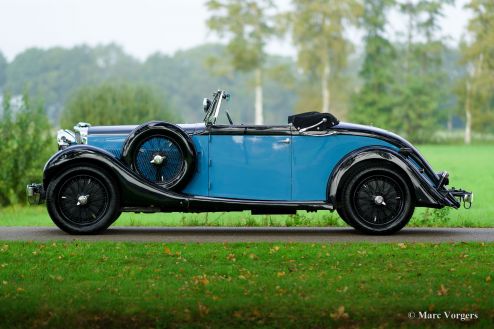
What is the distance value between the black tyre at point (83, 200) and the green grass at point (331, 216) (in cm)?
224

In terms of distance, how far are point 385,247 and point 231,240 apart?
1.87 meters

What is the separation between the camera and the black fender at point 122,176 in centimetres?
1155

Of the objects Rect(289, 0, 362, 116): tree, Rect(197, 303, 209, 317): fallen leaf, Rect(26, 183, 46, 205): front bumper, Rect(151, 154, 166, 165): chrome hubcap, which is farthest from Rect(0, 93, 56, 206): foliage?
Rect(289, 0, 362, 116): tree

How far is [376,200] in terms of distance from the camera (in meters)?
11.6

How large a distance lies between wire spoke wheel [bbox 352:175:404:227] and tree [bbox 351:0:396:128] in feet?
219

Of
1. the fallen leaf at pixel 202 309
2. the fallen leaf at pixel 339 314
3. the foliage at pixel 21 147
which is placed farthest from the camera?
the foliage at pixel 21 147

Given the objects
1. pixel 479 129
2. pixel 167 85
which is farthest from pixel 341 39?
pixel 167 85

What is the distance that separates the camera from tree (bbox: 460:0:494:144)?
82562mm

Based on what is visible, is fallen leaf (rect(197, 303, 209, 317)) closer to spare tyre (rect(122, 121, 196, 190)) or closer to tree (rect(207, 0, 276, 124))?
spare tyre (rect(122, 121, 196, 190))

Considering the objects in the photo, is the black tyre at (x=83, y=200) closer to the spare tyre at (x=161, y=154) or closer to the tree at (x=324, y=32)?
the spare tyre at (x=161, y=154)

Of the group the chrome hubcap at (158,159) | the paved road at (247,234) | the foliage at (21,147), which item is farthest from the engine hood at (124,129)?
the foliage at (21,147)

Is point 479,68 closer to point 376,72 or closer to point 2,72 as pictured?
point 376,72

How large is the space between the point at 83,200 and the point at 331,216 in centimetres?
381

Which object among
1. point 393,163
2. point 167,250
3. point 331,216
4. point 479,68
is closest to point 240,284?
point 167,250
